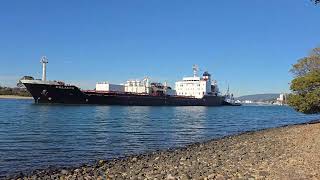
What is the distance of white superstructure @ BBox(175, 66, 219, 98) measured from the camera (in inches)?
4953

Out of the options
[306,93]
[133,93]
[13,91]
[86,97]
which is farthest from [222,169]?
[13,91]

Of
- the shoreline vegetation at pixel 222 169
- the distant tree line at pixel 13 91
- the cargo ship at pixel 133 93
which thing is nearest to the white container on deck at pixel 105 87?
the cargo ship at pixel 133 93

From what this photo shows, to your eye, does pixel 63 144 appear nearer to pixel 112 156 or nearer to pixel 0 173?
pixel 112 156

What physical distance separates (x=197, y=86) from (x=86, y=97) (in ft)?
154

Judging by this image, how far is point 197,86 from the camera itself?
126625 millimetres

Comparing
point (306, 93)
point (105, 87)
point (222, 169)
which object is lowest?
point (222, 169)

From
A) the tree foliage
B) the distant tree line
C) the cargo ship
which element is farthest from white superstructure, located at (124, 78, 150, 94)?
the tree foliage

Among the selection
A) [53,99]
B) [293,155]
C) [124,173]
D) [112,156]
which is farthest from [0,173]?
[53,99]

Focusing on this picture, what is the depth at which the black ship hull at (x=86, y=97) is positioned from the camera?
8281 cm

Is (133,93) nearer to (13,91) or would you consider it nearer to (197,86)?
(197,86)

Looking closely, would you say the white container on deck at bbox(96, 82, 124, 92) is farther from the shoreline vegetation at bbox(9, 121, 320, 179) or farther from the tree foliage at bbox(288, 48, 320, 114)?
the shoreline vegetation at bbox(9, 121, 320, 179)

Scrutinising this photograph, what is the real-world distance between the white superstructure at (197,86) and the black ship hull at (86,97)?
14716mm

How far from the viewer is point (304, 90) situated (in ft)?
94.6

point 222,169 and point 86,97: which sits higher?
point 86,97
